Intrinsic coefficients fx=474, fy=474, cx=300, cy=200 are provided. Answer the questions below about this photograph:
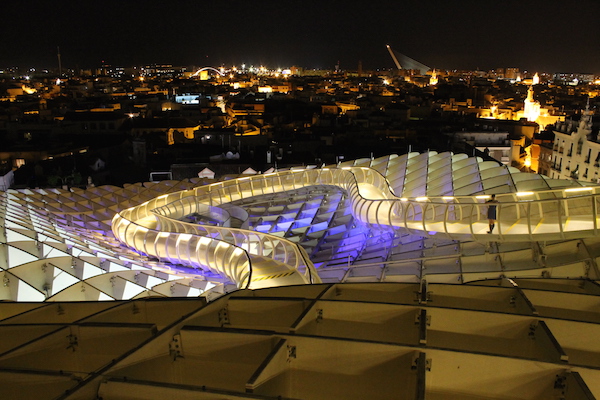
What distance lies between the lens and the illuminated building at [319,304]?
5.39m

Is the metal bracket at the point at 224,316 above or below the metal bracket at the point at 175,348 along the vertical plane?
below

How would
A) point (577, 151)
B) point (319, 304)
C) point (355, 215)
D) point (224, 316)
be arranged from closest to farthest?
point (319, 304) < point (224, 316) < point (355, 215) < point (577, 151)

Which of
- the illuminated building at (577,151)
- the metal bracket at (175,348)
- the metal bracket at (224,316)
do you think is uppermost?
the metal bracket at (175,348)

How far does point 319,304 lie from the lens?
23.3ft

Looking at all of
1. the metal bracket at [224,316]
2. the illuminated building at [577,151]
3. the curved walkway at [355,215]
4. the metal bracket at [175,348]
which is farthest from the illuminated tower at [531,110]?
the metal bracket at [175,348]

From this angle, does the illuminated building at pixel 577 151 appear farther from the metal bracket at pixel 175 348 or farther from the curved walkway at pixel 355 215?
the metal bracket at pixel 175 348

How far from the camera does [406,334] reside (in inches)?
259

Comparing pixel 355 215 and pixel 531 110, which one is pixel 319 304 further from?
pixel 531 110

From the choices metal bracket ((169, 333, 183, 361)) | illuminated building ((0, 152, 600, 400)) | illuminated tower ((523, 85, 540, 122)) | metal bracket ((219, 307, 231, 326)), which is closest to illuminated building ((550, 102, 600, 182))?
illuminated building ((0, 152, 600, 400))

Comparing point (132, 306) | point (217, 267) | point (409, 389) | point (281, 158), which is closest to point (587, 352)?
point (409, 389)

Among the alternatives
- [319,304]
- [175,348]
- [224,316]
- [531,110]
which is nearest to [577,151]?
[319,304]

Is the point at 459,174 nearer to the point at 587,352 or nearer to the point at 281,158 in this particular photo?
the point at 587,352

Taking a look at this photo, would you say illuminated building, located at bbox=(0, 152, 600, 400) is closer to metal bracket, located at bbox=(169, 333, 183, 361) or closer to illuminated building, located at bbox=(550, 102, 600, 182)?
metal bracket, located at bbox=(169, 333, 183, 361)

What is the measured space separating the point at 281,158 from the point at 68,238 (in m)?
21.0
